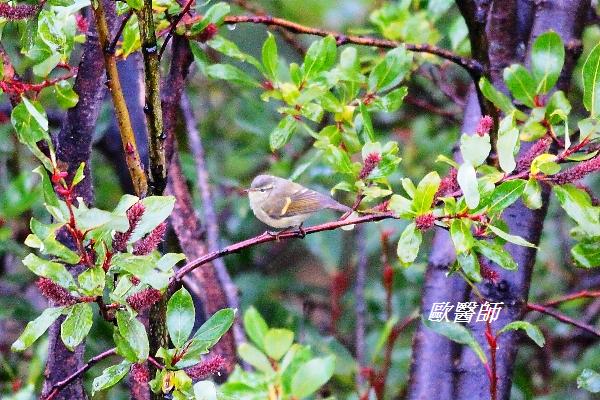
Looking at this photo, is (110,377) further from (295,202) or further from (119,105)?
(295,202)

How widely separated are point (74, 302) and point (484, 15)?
777 mm

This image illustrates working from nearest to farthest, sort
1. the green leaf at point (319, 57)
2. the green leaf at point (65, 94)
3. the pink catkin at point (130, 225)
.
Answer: the pink catkin at point (130, 225) < the green leaf at point (65, 94) < the green leaf at point (319, 57)

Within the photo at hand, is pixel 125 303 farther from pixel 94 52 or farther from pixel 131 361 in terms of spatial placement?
pixel 94 52

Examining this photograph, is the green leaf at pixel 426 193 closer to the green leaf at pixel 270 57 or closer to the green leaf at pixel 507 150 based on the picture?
the green leaf at pixel 507 150

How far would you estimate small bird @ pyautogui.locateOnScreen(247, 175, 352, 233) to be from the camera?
163 centimetres

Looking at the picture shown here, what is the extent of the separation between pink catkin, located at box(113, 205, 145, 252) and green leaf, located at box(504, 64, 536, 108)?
675mm

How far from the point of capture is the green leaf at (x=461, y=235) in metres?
0.93

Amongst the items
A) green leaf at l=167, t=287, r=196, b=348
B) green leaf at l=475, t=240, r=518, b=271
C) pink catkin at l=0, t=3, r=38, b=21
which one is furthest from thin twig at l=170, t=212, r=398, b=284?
pink catkin at l=0, t=3, r=38, b=21

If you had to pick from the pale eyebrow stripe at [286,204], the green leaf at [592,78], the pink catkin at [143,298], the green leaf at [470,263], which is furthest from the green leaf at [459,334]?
the pale eyebrow stripe at [286,204]

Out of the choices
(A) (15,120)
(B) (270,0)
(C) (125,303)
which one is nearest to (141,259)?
(C) (125,303)

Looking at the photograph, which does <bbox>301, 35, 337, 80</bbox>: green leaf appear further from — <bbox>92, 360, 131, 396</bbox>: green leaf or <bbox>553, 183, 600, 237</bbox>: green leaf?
<bbox>92, 360, 131, 396</bbox>: green leaf

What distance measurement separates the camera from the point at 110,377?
929 millimetres

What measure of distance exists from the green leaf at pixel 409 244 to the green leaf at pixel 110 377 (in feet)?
1.17

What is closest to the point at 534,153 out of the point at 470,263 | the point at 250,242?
the point at 470,263
